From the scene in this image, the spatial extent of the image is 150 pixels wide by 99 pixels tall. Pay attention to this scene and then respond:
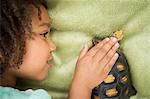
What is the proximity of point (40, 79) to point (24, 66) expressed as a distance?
0.25 feet

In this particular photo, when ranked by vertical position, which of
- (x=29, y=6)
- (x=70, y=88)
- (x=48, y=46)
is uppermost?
(x=29, y=6)

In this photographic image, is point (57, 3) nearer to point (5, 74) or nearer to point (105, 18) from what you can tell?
point (105, 18)

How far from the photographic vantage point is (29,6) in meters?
1.05

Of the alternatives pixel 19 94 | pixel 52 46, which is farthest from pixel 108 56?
pixel 19 94

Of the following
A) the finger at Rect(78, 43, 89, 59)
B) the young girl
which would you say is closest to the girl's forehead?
the young girl

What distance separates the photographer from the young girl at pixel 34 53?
3.36ft

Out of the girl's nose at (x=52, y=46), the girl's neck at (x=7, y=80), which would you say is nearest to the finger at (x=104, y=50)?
the girl's nose at (x=52, y=46)

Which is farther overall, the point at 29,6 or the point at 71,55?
the point at 71,55

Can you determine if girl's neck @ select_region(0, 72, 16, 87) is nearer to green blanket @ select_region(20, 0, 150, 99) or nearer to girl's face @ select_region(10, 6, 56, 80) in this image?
girl's face @ select_region(10, 6, 56, 80)

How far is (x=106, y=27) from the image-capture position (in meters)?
1.13

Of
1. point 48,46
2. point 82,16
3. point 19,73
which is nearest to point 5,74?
point 19,73

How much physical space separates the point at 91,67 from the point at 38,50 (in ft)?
0.50

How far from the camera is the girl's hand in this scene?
115 centimetres

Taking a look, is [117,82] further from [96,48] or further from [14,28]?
[14,28]
